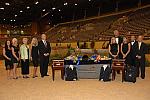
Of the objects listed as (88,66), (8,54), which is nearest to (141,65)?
(88,66)

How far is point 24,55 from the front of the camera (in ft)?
30.6

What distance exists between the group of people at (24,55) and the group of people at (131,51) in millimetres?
2127

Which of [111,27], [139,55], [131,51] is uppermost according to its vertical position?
[111,27]

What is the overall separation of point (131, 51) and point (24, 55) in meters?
3.29

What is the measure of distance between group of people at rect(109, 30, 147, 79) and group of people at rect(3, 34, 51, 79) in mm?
2127

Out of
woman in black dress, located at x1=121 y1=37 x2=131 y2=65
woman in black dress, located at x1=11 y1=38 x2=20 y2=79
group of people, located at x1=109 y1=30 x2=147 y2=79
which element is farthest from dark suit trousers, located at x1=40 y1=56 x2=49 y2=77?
woman in black dress, located at x1=121 y1=37 x2=131 y2=65

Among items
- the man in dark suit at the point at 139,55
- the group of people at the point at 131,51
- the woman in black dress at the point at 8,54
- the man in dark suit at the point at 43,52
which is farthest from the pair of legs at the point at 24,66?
the man in dark suit at the point at 139,55

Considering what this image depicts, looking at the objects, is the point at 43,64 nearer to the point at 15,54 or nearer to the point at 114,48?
the point at 15,54

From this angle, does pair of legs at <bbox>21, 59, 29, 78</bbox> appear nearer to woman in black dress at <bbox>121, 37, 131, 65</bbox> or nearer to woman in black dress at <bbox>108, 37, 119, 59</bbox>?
woman in black dress at <bbox>108, 37, 119, 59</bbox>

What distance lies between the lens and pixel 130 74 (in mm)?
8570

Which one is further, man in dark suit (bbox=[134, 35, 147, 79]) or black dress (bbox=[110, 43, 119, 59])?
black dress (bbox=[110, 43, 119, 59])

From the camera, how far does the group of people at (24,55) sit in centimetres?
921

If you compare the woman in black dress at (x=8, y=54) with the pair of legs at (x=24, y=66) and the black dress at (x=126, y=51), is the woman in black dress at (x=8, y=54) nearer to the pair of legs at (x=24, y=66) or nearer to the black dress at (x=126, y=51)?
the pair of legs at (x=24, y=66)

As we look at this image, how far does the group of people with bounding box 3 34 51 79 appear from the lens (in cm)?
921
